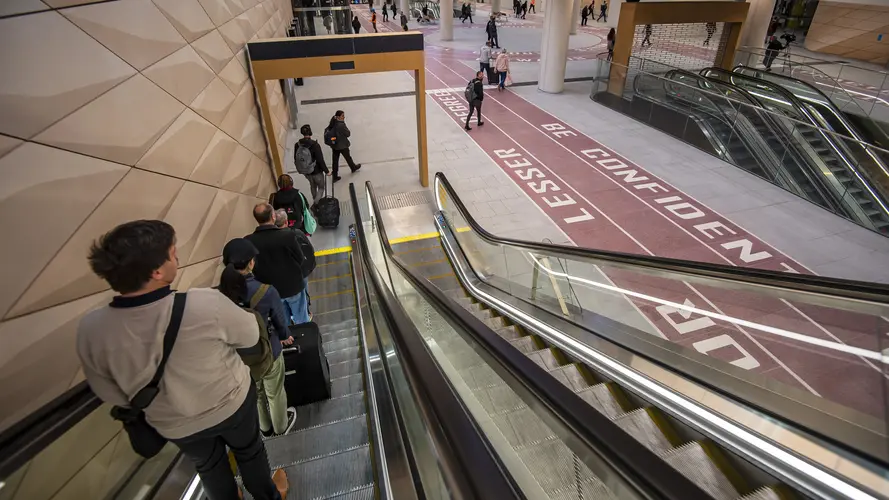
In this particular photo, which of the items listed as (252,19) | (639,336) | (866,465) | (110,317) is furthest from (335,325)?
(252,19)

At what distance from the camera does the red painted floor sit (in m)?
2.52

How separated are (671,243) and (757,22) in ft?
39.9

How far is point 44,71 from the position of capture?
2457 mm

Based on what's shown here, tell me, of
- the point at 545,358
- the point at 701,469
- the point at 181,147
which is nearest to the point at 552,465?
the point at 701,469

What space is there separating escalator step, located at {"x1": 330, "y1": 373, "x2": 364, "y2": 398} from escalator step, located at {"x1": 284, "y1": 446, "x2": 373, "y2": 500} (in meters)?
0.85

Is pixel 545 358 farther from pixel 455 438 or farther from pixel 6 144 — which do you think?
pixel 6 144

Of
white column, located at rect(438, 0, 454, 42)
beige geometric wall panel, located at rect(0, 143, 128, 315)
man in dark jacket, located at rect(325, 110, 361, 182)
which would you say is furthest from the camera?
white column, located at rect(438, 0, 454, 42)

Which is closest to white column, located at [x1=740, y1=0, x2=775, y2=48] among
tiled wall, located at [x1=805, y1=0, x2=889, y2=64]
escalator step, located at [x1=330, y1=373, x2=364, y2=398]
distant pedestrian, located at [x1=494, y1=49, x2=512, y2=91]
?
tiled wall, located at [x1=805, y1=0, x2=889, y2=64]

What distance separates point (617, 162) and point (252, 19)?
7.69 m

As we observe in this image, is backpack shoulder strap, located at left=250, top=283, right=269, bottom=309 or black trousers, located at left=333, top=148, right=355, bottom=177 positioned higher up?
backpack shoulder strap, located at left=250, top=283, right=269, bottom=309

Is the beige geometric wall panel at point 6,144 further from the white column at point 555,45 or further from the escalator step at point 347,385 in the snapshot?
the white column at point 555,45

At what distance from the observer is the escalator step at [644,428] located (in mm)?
2213

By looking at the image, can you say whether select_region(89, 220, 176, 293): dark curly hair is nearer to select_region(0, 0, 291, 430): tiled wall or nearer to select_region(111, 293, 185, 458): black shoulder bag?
select_region(111, 293, 185, 458): black shoulder bag

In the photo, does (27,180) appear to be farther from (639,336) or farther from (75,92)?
(639,336)
